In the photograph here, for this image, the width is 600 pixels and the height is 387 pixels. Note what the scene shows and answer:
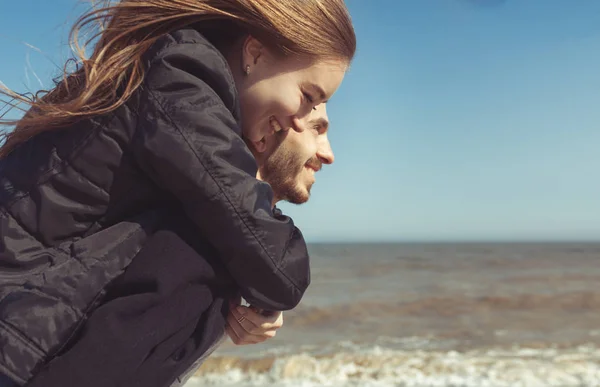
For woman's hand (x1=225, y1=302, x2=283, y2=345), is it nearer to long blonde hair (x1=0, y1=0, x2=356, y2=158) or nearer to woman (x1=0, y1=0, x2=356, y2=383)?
woman (x1=0, y1=0, x2=356, y2=383)

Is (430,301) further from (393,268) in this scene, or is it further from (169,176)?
(169,176)

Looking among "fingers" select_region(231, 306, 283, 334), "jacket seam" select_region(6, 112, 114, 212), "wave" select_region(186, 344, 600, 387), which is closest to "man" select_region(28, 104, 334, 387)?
"fingers" select_region(231, 306, 283, 334)

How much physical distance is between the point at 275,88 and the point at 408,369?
4867mm

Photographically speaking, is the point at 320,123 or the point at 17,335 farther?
the point at 320,123

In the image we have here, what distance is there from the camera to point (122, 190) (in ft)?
4.30

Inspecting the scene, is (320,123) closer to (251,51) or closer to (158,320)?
(251,51)

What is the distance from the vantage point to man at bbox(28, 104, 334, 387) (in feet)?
3.70

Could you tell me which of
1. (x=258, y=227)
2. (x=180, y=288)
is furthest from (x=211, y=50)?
(x=180, y=288)

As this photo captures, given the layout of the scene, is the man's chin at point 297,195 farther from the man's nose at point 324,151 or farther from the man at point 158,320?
the man at point 158,320

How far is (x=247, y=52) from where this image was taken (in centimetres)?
158

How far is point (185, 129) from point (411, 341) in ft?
23.8

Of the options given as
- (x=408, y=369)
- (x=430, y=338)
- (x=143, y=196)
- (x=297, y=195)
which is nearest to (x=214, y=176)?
(x=143, y=196)

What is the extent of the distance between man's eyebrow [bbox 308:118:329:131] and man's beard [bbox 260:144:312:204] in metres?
0.10

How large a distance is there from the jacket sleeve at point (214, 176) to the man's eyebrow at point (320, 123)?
0.36 metres
